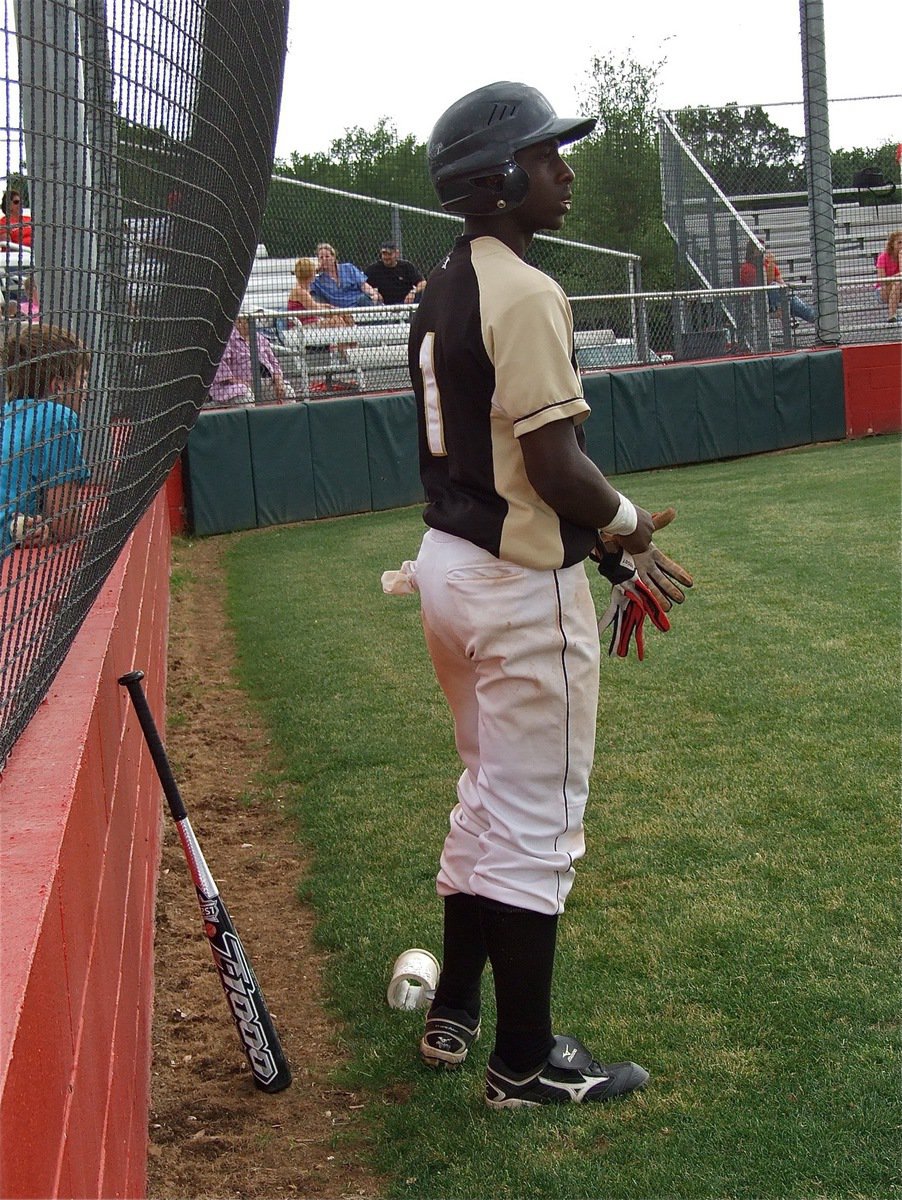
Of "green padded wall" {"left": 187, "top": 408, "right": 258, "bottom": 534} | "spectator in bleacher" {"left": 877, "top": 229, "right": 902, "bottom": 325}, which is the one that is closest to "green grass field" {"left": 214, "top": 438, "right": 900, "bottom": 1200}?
"green padded wall" {"left": 187, "top": 408, "right": 258, "bottom": 534}

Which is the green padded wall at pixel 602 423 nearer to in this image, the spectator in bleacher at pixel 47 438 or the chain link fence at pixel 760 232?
the chain link fence at pixel 760 232

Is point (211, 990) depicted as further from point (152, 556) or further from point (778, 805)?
point (152, 556)

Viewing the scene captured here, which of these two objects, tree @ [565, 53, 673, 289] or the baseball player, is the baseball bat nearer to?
the baseball player

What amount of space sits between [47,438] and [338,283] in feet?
40.5

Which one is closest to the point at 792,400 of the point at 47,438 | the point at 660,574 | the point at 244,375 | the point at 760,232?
the point at 244,375

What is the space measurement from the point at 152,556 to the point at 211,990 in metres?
2.96

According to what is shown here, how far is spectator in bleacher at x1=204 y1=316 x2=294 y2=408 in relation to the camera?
11922 mm

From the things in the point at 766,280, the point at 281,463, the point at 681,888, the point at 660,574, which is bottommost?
the point at 681,888

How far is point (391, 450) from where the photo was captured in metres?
12.5

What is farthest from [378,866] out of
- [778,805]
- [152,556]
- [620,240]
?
[620,240]

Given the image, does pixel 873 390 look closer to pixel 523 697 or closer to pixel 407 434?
pixel 407 434

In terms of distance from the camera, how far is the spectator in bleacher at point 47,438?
1.88 m

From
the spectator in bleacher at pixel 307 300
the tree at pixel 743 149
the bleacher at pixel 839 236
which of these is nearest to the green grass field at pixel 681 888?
the spectator in bleacher at pixel 307 300

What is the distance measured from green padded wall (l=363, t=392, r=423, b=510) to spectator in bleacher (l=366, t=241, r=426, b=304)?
2303mm
